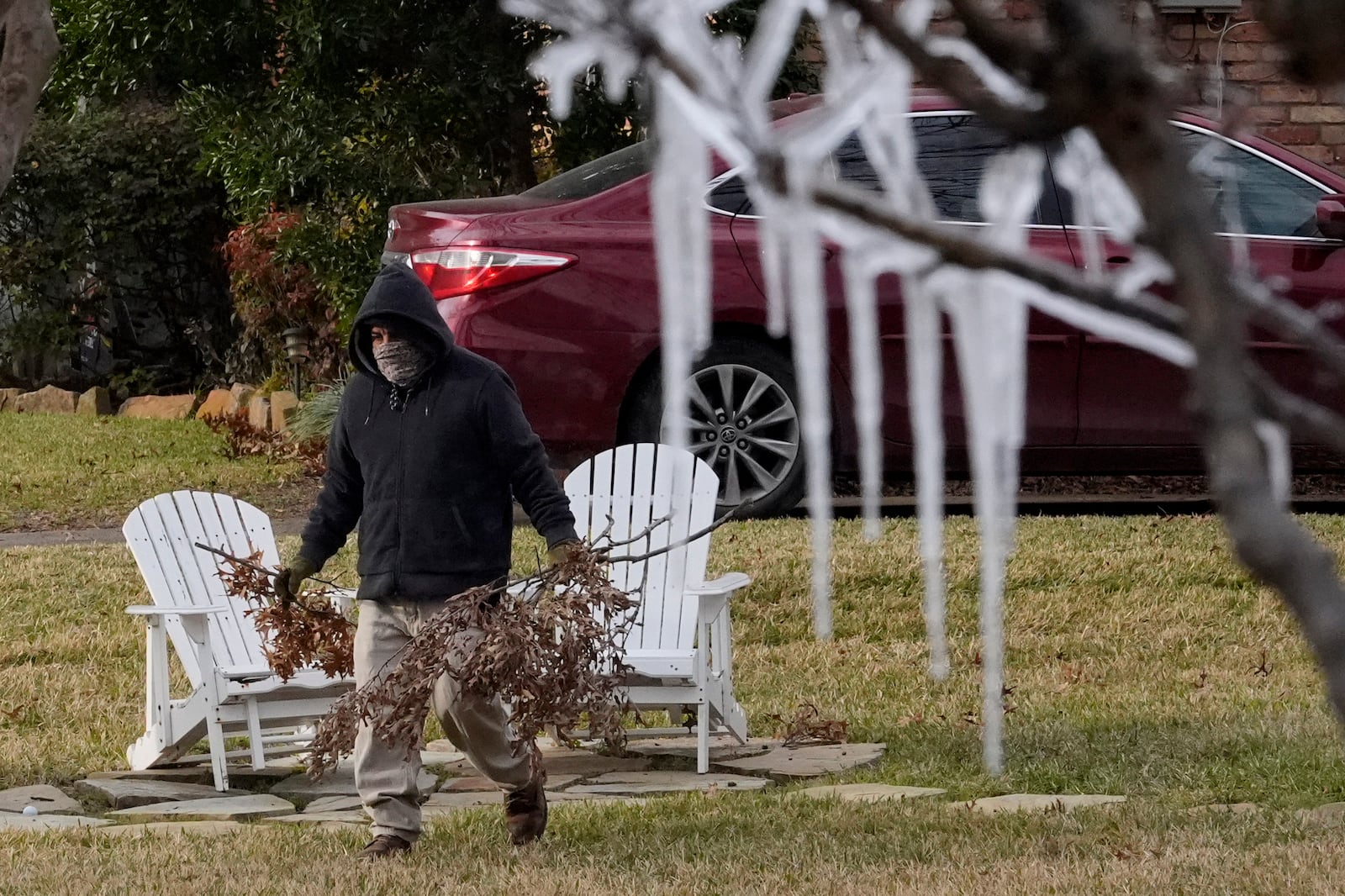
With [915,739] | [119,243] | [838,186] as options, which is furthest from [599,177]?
[119,243]

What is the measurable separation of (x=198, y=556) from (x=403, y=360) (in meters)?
1.57

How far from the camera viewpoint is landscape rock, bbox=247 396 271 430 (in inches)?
547

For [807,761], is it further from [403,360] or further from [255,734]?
[403,360]

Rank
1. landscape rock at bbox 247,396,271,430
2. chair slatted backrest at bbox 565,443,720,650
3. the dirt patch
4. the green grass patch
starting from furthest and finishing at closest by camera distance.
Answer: landscape rock at bbox 247,396,271,430 → the green grass patch → the dirt patch → chair slatted backrest at bbox 565,443,720,650

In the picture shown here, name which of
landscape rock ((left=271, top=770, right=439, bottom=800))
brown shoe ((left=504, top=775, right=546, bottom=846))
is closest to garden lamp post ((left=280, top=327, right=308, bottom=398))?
landscape rock ((left=271, top=770, right=439, bottom=800))

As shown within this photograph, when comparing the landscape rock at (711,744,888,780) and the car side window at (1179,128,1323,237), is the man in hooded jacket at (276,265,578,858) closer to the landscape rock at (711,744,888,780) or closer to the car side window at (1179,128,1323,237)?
the landscape rock at (711,744,888,780)

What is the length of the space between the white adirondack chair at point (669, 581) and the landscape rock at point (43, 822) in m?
1.49

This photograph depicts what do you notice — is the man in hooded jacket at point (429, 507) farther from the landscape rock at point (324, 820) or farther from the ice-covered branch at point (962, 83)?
the ice-covered branch at point (962, 83)

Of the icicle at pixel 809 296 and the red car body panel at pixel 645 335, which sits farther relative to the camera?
the red car body panel at pixel 645 335

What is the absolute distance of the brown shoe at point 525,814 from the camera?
4.83 m

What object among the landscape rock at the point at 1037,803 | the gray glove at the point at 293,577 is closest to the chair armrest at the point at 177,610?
the gray glove at the point at 293,577

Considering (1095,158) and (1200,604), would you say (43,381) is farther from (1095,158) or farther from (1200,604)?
(1095,158)

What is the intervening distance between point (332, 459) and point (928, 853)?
5.78 ft

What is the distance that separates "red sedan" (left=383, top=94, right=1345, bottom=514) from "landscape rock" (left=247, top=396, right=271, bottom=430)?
6.10 m
